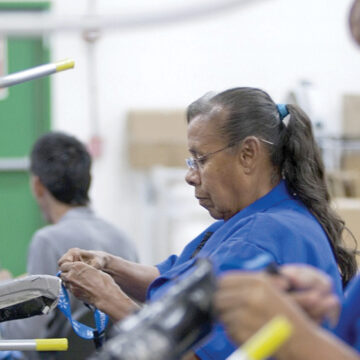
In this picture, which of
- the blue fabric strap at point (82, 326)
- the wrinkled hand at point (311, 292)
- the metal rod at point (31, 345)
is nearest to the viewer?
the wrinkled hand at point (311, 292)

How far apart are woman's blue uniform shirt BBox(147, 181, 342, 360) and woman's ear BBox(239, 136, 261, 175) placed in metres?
0.07

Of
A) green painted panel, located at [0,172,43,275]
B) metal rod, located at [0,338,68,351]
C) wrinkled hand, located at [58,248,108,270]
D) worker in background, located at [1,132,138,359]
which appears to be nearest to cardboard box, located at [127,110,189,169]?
green painted panel, located at [0,172,43,275]

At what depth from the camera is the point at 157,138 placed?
4.10 meters

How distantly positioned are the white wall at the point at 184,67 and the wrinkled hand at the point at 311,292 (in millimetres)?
3368

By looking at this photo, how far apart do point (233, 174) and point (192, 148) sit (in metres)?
0.11

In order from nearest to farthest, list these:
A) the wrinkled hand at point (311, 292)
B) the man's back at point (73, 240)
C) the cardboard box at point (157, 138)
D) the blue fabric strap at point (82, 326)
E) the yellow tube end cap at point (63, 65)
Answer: the wrinkled hand at point (311, 292), the yellow tube end cap at point (63, 65), the blue fabric strap at point (82, 326), the man's back at point (73, 240), the cardboard box at point (157, 138)

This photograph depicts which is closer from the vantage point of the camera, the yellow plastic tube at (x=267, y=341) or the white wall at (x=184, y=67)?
the yellow plastic tube at (x=267, y=341)

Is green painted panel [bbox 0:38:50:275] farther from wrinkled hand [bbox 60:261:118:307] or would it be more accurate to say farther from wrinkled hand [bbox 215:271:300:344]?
wrinkled hand [bbox 215:271:300:344]

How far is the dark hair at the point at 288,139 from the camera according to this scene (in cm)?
158

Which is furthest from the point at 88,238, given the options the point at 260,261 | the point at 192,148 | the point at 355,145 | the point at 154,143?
the point at 355,145

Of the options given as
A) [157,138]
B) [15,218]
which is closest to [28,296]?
[157,138]

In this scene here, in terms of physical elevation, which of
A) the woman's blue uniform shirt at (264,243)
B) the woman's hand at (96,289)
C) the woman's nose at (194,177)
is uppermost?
the woman's nose at (194,177)

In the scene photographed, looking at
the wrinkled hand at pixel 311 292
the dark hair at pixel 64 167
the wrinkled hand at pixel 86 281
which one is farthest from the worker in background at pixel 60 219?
the wrinkled hand at pixel 311 292

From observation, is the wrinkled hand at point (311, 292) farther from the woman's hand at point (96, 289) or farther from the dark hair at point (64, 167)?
the dark hair at point (64, 167)
